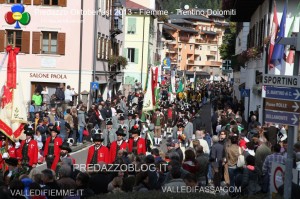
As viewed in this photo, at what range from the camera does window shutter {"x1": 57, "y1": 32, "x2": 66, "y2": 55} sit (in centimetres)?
4056

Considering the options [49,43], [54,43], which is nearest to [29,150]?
[49,43]

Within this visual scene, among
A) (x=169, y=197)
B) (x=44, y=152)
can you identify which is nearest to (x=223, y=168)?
(x=44, y=152)

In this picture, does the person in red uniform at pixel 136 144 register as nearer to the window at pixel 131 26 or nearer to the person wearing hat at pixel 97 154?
the person wearing hat at pixel 97 154

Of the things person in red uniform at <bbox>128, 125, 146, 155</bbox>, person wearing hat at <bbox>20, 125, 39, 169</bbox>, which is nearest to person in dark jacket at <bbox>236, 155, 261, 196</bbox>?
person in red uniform at <bbox>128, 125, 146, 155</bbox>

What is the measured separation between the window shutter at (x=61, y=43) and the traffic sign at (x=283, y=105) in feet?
104

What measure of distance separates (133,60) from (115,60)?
1961cm

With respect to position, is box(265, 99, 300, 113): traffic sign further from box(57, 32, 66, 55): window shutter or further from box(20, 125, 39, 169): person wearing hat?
box(57, 32, 66, 55): window shutter

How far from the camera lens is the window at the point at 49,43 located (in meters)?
40.7

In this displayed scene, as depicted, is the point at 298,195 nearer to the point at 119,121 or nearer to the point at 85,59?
the point at 119,121

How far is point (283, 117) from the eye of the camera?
9.51 meters

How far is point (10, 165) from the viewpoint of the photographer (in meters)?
13.1

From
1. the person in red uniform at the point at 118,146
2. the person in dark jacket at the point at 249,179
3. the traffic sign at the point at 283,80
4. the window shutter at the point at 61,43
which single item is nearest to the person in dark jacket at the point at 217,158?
the person in red uniform at the point at 118,146

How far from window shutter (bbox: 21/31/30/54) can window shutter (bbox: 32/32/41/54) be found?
289mm

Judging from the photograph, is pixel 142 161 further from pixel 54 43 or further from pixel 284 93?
pixel 54 43
